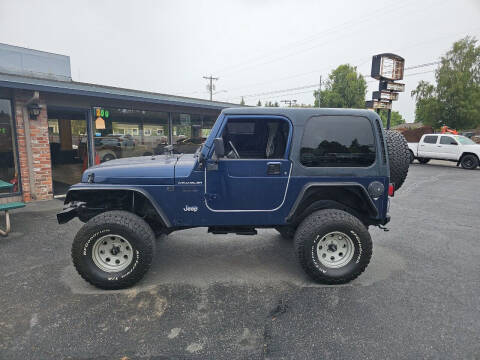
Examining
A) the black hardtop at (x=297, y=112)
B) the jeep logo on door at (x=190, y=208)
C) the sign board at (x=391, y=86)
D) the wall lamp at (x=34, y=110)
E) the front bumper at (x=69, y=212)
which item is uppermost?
the sign board at (x=391, y=86)

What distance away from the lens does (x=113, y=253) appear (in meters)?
3.47

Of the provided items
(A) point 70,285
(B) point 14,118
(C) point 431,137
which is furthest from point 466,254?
(C) point 431,137

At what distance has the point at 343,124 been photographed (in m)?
3.56

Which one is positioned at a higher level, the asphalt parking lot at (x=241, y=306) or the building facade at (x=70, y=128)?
the building facade at (x=70, y=128)

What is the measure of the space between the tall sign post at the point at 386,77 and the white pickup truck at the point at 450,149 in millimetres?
4552

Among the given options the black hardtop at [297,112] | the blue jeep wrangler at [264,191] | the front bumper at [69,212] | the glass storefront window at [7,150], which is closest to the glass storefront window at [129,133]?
the glass storefront window at [7,150]

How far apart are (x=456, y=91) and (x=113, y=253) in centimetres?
2904

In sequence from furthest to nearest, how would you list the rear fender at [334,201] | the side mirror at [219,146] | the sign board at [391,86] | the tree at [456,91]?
the tree at [456,91], the sign board at [391,86], the rear fender at [334,201], the side mirror at [219,146]

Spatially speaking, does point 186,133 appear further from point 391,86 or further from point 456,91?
point 456,91

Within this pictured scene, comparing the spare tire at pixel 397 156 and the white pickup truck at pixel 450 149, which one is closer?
the spare tire at pixel 397 156

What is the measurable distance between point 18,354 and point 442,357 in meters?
3.46

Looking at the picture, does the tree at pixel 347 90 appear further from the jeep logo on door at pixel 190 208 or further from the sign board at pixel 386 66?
the jeep logo on door at pixel 190 208

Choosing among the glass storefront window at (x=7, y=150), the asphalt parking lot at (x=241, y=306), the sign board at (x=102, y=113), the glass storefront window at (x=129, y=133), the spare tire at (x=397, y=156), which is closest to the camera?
the asphalt parking lot at (x=241, y=306)

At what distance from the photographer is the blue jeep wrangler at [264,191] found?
339cm
